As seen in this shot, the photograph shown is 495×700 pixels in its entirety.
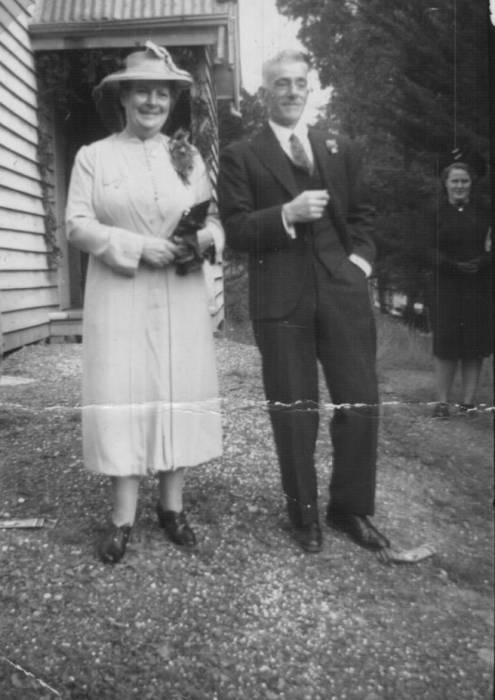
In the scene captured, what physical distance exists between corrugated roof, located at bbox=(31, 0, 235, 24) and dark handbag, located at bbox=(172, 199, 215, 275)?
47 cm

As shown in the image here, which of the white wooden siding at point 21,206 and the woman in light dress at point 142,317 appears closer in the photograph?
the woman in light dress at point 142,317

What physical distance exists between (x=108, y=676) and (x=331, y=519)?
2.19ft

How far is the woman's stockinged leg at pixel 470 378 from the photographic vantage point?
1.66 m

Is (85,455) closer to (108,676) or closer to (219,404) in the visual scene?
(219,404)

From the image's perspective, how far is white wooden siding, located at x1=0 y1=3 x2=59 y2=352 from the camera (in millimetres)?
1969

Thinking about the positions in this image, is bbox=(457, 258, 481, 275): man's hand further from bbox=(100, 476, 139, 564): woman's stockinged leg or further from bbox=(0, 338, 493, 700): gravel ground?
bbox=(100, 476, 139, 564): woman's stockinged leg

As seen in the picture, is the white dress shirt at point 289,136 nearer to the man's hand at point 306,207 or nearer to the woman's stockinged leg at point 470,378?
the man's hand at point 306,207

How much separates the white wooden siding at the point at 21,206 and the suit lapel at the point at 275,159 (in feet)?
2.10

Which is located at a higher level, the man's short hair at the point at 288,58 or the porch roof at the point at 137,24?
the porch roof at the point at 137,24

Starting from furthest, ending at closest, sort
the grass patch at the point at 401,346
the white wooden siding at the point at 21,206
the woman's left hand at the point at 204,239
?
the white wooden siding at the point at 21,206, the woman's left hand at the point at 204,239, the grass patch at the point at 401,346

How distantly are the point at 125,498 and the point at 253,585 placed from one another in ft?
1.49

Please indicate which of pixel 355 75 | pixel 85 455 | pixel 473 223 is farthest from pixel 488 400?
pixel 85 455

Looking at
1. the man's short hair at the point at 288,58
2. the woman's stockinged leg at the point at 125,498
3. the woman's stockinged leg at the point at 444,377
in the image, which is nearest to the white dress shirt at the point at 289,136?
the man's short hair at the point at 288,58

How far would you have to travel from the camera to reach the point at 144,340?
1977 mm
